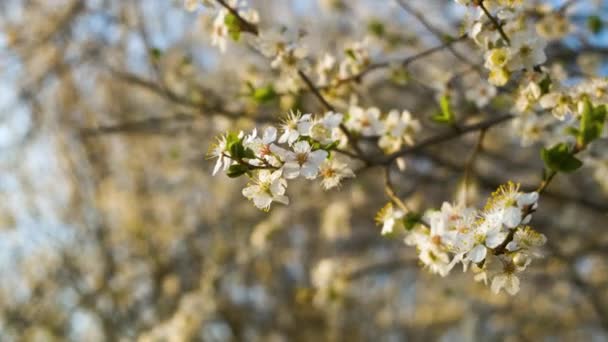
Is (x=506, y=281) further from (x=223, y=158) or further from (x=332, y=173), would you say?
(x=223, y=158)

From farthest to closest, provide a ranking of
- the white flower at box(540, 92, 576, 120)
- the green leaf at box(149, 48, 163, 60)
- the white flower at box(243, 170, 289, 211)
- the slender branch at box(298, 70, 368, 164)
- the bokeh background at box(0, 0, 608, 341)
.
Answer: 1. the bokeh background at box(0, 0, 608, 341)
2. the green leaf at box(149, 48, 163, 60)
3. the slender branch at box(298, 70, 368, 164)
4. the white flower at box(540, 92, 576, 120)
5. the white flower at box(243, 170, 289, 211)

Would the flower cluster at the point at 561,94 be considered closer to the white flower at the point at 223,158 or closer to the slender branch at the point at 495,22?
the slender branch at the point at 495,22

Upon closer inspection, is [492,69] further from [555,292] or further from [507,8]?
[555,292]

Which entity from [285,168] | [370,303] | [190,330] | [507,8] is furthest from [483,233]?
[370,303]

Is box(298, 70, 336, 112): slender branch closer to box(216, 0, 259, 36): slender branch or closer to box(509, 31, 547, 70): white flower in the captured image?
box(216, 0, 259, 36): slender branch

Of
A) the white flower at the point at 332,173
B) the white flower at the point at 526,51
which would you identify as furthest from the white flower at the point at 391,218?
the white flower at the point at 526,51

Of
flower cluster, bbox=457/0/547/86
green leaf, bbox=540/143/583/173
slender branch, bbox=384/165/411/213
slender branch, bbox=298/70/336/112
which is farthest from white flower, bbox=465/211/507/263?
slender branch, bbox=298/70/336/112
